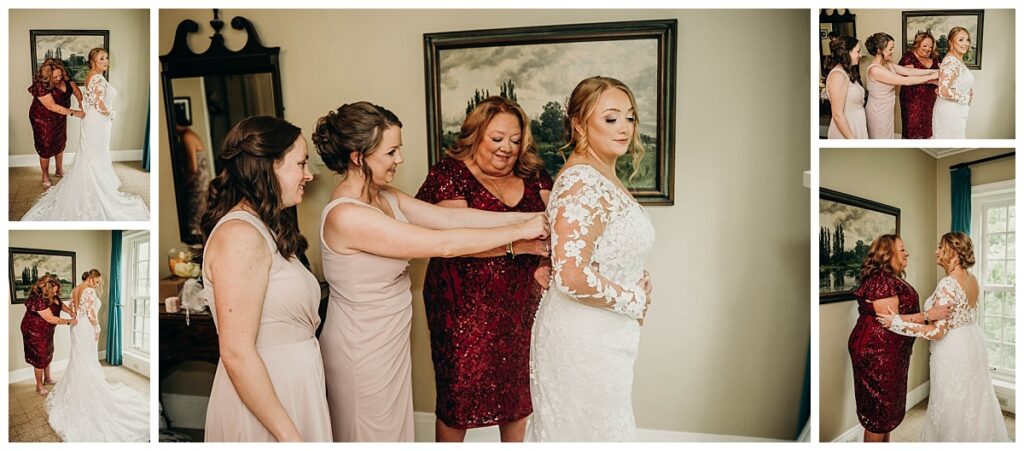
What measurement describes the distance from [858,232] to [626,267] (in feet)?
2.60

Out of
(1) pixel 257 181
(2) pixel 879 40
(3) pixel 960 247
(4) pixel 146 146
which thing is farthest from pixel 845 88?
(4) pixel 146 146

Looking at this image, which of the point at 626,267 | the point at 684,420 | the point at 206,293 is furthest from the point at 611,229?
the point at 206,293

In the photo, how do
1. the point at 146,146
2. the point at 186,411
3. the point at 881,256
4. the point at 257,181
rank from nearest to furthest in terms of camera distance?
the point at 257,181 → the point at 881,256 → the point at 146,146 → the point at 186,411

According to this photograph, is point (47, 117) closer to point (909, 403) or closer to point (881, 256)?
point (881, 256)

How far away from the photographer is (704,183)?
8.08 ft

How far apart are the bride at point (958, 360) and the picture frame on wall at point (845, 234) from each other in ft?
0.54

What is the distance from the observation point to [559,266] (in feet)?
7.19

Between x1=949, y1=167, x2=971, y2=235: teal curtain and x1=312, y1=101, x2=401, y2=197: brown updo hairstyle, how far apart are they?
180 cm

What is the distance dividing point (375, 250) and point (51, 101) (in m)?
1.20

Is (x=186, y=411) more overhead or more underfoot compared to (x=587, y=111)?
more underfoot

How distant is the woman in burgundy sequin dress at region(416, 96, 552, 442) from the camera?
2.42m

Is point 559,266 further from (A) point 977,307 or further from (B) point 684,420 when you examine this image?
(A) point 977,307

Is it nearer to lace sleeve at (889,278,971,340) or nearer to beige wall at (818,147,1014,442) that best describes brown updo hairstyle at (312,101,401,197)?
beige wall at (818,147,1014,442)

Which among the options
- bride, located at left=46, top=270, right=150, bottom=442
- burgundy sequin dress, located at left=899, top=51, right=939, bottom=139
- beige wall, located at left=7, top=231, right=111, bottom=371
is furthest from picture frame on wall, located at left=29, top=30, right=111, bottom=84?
burgundy sequin dress, located at left=899, top=51, right=939, bottom=139
